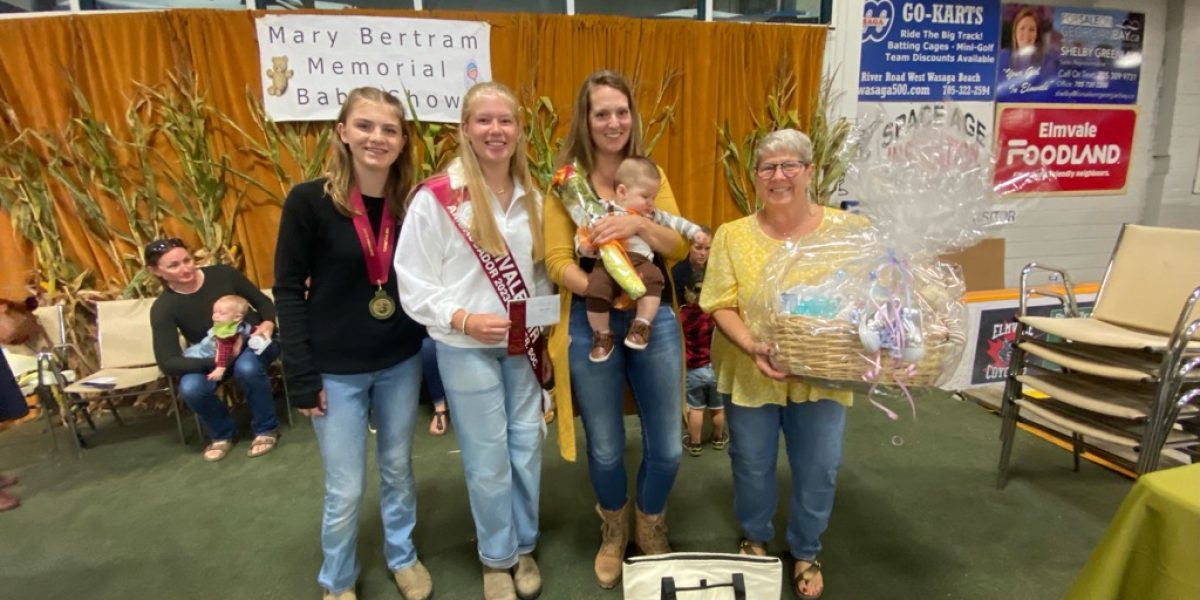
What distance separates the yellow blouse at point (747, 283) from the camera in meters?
1.63

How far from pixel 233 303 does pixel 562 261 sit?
96.6 inches

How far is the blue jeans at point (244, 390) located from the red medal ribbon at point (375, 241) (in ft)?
6.71

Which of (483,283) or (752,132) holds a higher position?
(752,132)

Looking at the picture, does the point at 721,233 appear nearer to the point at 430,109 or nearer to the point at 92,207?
the point at 430,109

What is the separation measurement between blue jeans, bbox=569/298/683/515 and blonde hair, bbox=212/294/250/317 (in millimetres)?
2399

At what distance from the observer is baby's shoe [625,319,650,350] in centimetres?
162

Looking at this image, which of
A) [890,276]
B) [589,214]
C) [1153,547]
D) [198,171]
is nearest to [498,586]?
[589,214]

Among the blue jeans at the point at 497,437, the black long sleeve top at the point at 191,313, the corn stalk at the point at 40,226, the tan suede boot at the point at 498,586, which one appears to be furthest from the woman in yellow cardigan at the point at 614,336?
the corn stalk at the point at 40,226

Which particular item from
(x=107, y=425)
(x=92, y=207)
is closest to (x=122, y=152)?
(x=92, y=207)

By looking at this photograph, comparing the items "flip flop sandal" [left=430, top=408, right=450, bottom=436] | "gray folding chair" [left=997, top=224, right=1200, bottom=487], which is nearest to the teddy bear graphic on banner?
"flip flop sandal" [left=430, top=408, right=450, bottom=436]

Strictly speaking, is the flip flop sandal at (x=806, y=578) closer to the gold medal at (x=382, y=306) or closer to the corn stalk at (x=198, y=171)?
the gold medal at (x=382, y=306)

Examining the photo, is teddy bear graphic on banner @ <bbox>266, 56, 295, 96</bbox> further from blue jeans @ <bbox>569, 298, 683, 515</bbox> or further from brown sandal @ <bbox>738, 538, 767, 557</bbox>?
brown sandal @ <bbox>738, 538, 767, 557</bbox>

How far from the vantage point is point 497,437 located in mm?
1727

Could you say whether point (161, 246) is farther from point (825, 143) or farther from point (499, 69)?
point (825, 143)
